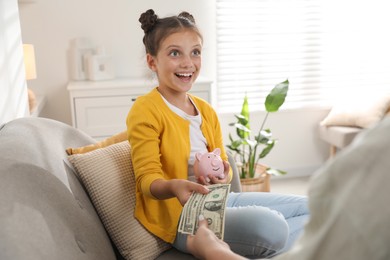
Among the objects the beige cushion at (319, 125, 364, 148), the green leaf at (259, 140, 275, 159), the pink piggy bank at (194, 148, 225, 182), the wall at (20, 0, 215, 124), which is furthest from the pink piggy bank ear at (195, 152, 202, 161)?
the beige cushion at (319, 125, 364, 148)

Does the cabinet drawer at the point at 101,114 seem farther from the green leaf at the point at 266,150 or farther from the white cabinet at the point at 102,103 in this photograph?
the green leaf at the point at 266,150

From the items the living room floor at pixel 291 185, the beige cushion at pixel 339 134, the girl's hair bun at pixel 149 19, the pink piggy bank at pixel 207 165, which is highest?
the girl's hair bun at pixel 149 19

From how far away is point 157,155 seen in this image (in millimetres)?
1606

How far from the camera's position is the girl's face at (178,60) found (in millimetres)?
1759

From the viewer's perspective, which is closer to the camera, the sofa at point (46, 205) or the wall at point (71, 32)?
the sofa at point (46, 205)

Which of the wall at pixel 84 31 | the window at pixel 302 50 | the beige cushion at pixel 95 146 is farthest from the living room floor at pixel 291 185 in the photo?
the beige cushion at pixel 95 146

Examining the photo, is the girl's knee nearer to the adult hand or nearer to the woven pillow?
the woven pillow

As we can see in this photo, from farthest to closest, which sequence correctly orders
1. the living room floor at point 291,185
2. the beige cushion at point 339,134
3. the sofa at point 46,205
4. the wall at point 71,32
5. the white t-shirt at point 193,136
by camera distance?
the living room floor at point 291,185
the beige cushion at point 339,134
the wall at point 71,32
the white t-shirt at point 193,136
the sofa at point 46,205

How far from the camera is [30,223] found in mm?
1136

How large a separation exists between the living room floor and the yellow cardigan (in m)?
2.53

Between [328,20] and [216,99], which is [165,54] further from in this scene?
[328,20]

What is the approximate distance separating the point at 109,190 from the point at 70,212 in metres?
0.25

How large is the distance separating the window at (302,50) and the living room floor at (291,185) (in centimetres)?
69

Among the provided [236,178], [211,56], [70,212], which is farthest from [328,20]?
[70,212]
